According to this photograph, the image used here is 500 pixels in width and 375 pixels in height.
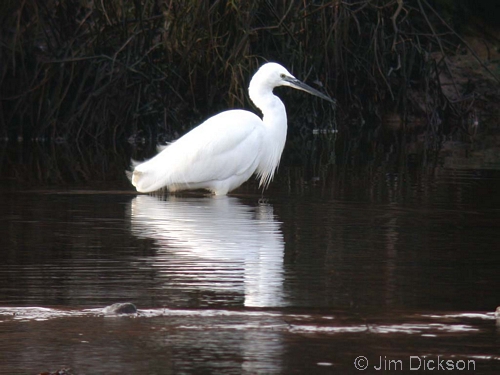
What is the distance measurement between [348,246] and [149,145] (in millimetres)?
7494

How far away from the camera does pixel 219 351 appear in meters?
3.80

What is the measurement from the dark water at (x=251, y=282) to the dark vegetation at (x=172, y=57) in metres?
4.65

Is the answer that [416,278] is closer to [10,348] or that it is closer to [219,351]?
[219,351]

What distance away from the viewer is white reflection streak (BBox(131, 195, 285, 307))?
16.2 feet

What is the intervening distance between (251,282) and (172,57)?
334 inches

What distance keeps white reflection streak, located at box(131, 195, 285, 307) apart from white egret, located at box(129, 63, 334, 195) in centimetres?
23

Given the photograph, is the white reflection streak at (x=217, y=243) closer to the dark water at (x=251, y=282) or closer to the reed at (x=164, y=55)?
the dark water at (x=251, y=282)

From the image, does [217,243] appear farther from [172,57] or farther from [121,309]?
[172,57]

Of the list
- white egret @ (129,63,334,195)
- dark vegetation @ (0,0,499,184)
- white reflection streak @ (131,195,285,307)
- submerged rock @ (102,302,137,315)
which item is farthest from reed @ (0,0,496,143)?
submerged rock @ (102,302,137,315)

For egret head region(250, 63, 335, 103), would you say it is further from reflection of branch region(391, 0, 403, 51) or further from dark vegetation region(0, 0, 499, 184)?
reflection of branch region(391, 0, 403, 51)

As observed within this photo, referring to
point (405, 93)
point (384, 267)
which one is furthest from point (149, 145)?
point (384, 267)

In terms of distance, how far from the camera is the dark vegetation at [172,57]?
1274 centimetres

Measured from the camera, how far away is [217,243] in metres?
6.06

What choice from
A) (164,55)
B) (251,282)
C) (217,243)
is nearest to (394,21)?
(164,55)
